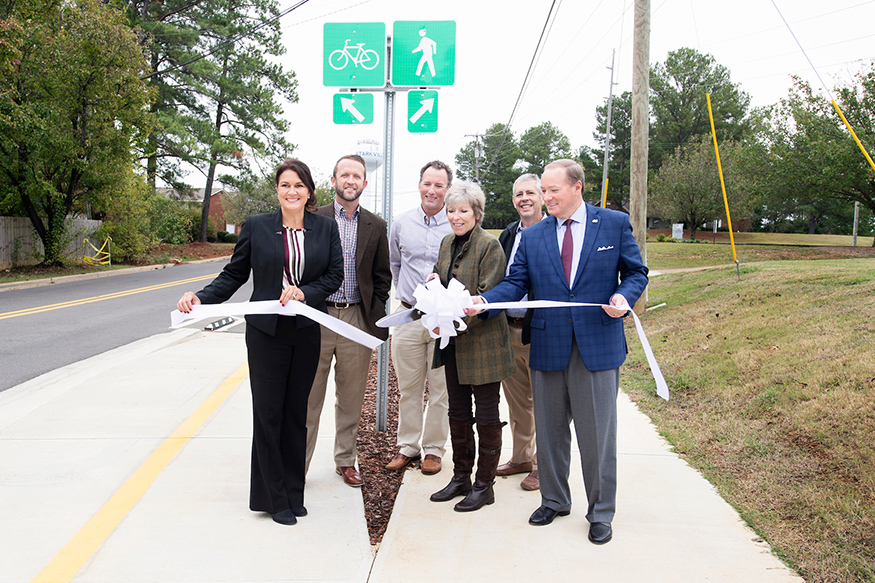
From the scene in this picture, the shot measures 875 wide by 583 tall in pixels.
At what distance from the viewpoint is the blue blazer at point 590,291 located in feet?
11.1

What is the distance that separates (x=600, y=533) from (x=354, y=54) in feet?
13.1

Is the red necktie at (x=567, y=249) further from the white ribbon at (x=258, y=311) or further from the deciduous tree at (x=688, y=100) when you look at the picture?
the deciduous tree at (x=688, y=100)

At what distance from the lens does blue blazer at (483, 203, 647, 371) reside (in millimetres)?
3396

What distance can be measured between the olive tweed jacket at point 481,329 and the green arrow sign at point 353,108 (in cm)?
182

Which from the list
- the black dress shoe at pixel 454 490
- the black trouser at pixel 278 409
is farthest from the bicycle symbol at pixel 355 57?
the black dress shoe at pixel 454 490

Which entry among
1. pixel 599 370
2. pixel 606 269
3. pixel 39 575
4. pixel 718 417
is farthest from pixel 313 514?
pixel 718 417

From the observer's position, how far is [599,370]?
337cm

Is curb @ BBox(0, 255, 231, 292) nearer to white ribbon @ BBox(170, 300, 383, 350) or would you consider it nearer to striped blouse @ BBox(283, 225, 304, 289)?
white ribbon @ BBox(170, 300, 383, 350)

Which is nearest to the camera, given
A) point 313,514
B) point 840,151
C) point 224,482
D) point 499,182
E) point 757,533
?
point 757,533

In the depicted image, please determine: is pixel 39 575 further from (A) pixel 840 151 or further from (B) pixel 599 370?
(A) pixel 840 151

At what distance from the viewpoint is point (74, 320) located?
11.1m

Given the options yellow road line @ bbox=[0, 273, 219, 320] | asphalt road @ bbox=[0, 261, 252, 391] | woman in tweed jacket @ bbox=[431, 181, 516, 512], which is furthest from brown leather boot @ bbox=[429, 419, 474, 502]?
yellow road line @ bbox=[0, 273, 219, 320]

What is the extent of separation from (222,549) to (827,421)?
410cm

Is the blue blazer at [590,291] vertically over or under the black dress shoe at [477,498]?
over
